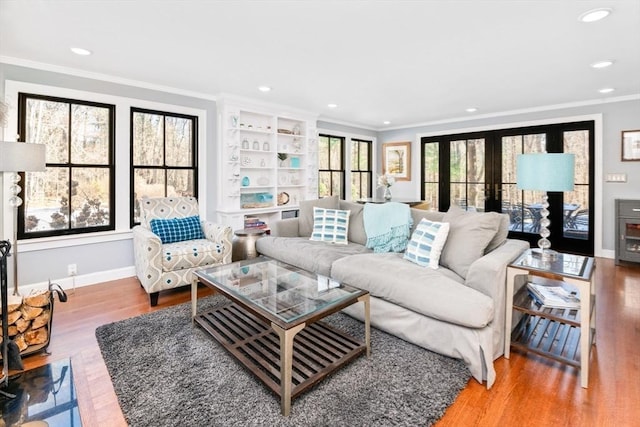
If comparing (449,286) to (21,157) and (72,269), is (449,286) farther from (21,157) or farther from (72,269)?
(72,269)

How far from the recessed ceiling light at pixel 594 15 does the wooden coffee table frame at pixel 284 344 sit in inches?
97.9

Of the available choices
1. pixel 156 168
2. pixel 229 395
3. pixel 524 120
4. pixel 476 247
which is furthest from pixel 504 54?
pixel 156 168

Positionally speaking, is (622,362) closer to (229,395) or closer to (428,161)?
(229,395)

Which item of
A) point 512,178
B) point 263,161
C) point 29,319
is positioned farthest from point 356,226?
point 512,178

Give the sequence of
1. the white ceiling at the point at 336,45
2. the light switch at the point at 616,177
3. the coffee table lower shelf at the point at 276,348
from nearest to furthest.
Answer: the coffee table lower shelf at the point at 276,348 → the white ceiling at the point at 336,45 → the light switch at the point at 616,177

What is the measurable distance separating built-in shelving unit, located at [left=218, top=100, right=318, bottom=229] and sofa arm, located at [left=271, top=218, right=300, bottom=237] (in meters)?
0.96

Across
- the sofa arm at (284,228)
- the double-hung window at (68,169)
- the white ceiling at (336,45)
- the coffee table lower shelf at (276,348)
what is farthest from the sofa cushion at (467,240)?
the double-hung window at (68,169)

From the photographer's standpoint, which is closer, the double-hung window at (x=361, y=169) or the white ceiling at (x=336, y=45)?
the white ceiling at (x=336, y=45)

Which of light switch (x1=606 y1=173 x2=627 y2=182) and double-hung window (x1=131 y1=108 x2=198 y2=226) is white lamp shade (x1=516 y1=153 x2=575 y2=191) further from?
double-hung window (x1=131 y1=108 x2=198 y2=226)

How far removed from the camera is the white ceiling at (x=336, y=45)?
87.7 inches

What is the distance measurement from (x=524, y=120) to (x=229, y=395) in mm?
5936

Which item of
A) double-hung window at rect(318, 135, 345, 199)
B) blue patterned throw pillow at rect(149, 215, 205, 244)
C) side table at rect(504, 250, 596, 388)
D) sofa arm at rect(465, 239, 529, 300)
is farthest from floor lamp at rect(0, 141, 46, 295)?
double-hung window at rect(318, 135, 345, 199)

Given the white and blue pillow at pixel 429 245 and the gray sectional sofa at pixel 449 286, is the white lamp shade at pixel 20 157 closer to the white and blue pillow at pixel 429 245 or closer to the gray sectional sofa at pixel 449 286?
the gray sectional sofa at pixel 449 286

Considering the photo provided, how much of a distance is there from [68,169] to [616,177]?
23.4ft
